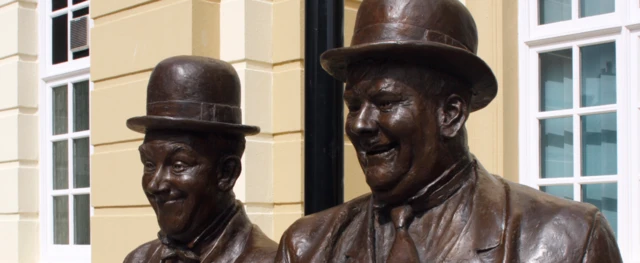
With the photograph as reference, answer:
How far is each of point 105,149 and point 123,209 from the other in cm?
52

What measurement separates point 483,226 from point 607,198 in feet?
9.48

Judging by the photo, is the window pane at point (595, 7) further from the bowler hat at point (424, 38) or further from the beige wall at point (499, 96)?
the bowler hat at point (424, 38)

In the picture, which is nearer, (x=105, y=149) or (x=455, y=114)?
(x=455, y=114)

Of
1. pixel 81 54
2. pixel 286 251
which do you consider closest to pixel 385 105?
pixel 286 251

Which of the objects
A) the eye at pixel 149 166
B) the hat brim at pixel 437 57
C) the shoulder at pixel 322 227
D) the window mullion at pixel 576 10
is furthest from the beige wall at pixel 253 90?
the hat brim at pixel 437 57

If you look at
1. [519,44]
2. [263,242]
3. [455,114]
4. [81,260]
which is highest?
[519,44]

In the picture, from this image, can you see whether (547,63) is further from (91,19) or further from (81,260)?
(81,260)

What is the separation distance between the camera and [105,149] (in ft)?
24.1

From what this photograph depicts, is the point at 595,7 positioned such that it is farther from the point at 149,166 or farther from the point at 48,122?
the point at 48,122

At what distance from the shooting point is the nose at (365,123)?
2691mm

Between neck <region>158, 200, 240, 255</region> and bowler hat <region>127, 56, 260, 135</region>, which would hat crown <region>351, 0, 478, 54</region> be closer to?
bowler hat <region>127, 56, 260, 135</region>

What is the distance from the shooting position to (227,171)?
3.78m
